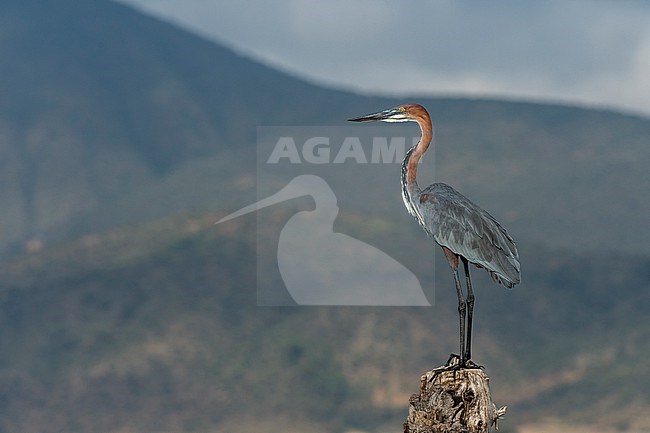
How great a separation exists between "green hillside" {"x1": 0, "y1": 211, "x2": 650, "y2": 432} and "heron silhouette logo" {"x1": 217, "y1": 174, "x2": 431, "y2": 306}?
1.93m

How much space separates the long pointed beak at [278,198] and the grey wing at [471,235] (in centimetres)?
6302

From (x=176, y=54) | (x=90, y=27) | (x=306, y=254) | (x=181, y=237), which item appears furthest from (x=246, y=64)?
(x=306, y=254)

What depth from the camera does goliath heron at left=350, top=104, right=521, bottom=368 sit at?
1182 cm

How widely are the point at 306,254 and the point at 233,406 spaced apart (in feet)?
31.2

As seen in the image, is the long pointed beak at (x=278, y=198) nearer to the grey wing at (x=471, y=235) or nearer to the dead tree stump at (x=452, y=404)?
the grey wing at (x=471, y=235)

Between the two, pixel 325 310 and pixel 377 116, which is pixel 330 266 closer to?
pixel 325 310

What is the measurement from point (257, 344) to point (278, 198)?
15.4 m

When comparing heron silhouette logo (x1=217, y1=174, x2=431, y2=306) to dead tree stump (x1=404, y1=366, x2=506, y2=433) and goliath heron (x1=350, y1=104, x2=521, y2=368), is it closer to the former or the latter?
goliath heron (x1=350, y1=104, x2=521, y2=368)

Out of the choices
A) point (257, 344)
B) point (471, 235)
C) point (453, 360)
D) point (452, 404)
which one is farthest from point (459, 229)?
point (257, 344)

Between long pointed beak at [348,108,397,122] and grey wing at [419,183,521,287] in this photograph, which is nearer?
long pointed beak at [348,108,397,122]

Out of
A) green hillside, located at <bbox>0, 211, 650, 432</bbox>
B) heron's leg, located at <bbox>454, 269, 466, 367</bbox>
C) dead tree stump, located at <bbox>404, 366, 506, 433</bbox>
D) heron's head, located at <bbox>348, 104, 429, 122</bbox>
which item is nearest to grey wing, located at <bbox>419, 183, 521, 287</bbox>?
heron's leg, located at <bbox>454, 269, 466, 367</bbox>

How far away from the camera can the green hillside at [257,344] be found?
62375mm

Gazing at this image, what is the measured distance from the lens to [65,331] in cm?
7269

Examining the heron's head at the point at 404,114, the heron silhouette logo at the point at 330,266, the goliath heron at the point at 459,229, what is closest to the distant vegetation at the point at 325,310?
the heron silhouette logo at the point at 330,266
